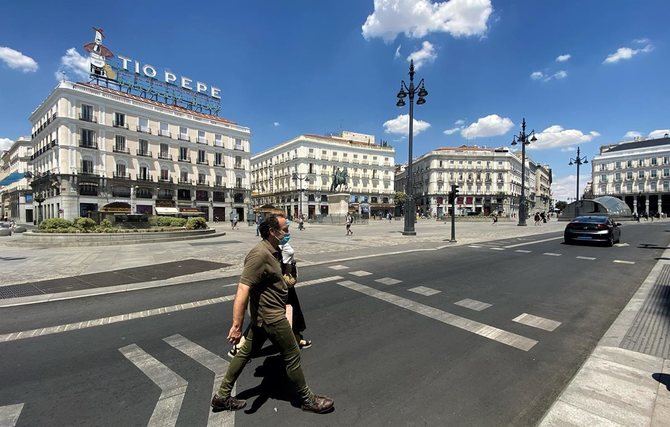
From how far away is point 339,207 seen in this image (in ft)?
135

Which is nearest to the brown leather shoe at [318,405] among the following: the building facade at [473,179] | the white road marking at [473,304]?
the white road marking at [473,304]

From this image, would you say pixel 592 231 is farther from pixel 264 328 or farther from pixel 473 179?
pixel 473 179

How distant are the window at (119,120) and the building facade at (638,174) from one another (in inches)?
4361

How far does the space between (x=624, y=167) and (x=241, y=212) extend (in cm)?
10543

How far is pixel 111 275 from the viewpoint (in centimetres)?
805

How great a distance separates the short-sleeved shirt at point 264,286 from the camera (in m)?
2.52

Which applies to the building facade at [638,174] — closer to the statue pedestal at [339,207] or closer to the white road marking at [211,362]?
the statue pedestal at [339,207]

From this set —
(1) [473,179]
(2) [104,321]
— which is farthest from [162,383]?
(1) [473,179]

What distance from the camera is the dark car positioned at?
1352 cm

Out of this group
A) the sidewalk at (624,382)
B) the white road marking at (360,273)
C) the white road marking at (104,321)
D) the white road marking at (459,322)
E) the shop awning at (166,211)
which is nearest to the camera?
the sidewalk at (624,382)

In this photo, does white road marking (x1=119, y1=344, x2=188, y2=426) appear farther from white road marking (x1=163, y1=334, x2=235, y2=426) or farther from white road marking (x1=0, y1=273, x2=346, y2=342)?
white road marking (x1=0, y1=273, x2=346, y2=342)

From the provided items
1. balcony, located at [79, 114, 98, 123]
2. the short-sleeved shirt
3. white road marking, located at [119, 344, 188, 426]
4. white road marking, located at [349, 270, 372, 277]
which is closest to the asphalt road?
white road marking, located at [119, 344, 188, 426]

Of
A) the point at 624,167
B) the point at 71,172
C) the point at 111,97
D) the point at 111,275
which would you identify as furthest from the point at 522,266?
the point at 624,167

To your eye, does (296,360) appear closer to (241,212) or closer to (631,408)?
(631,408)
